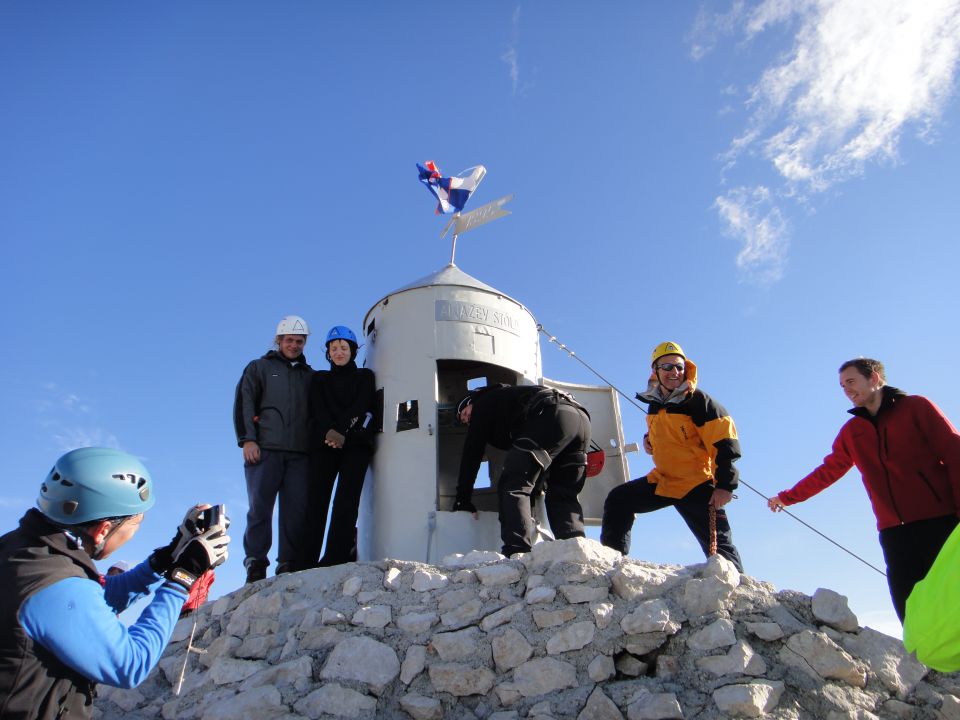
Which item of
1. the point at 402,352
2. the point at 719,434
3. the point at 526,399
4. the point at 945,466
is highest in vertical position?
the point at 402,352

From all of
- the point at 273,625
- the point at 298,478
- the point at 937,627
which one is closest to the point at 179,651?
the point at 273,625

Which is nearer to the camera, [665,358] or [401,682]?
[401,682]

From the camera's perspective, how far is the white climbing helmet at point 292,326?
6.41 m

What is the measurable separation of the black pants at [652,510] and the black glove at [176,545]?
3.51 meters

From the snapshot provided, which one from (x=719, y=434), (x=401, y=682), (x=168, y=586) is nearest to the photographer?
(x=168, y=586)

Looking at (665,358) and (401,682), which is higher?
(665,358)

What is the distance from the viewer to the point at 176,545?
9.55 ft

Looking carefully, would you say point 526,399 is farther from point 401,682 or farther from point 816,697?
point 816,697

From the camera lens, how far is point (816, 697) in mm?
3475

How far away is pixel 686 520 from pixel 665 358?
1.26 m

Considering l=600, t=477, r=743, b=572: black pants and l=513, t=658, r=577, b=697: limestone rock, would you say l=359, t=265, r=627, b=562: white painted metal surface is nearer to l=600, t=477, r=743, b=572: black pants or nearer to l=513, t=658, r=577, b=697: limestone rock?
l=600, t=477, r=743, b=572: black pants

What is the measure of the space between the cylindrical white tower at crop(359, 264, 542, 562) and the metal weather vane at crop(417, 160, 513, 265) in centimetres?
72

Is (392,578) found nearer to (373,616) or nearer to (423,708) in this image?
(373,616)

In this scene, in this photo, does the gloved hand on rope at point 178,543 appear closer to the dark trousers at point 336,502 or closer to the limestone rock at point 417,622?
the limestone rock at point 417,622
